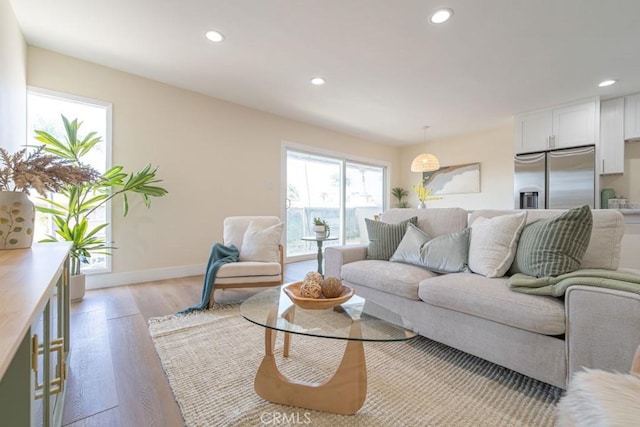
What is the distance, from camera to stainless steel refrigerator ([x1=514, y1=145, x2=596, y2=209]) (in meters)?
3.90

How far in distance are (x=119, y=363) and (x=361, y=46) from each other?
10.5 feet

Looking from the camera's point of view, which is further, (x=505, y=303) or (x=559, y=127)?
(x=559, y=127)

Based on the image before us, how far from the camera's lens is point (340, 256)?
2.51 meters

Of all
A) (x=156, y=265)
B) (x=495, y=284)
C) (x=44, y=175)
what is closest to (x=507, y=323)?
(x=495, y=284)

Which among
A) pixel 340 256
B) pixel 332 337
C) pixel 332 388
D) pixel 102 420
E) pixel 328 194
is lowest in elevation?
pixel 102 420

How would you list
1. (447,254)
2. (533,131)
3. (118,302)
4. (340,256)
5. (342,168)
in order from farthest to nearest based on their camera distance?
1. (342,168)
2. (533,131)
3. (118,302)
4. (340,256)
5. (447,254)

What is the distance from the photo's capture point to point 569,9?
2.19m

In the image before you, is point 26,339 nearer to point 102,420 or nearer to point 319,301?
point 102,420

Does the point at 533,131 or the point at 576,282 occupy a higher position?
the point at 533,131

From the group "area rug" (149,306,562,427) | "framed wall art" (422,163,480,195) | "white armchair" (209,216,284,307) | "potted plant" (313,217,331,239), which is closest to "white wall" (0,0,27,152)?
"white armchair" (209,216,284,307)

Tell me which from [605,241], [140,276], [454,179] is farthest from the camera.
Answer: [454,179]

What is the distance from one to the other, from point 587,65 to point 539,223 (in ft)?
8.63

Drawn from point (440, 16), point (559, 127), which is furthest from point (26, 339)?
point (559, 127)

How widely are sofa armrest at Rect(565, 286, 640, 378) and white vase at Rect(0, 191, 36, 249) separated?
2.64 meters
